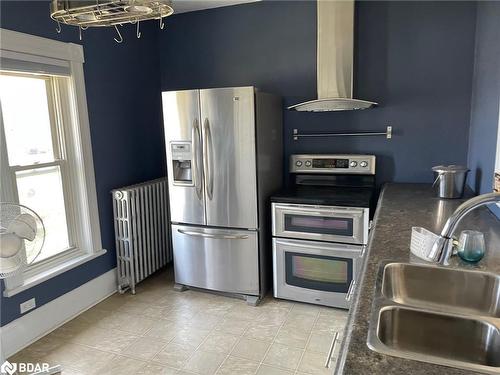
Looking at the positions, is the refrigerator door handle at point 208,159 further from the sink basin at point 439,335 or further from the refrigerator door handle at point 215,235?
the sink basin at point 439,335

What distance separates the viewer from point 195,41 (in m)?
3.57

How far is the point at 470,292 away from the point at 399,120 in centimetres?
200

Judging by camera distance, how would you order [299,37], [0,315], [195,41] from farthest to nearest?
1. [195,41]
2. [299,37]
3. [0,315]

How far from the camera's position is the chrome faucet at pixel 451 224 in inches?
46.2

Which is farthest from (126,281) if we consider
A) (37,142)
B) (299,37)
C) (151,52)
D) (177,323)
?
(299,37)

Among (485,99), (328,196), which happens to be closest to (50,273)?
(328,196)

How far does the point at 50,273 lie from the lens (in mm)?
2637

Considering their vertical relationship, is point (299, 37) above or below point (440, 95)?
above

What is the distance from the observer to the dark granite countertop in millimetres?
838

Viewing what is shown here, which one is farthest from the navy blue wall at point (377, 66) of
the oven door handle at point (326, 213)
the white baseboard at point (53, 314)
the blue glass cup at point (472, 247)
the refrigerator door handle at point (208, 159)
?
the white baseboard at point (53, 314)

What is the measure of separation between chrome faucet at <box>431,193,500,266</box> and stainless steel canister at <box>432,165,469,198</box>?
1237 millimetres

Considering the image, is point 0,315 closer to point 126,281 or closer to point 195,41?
point 126,281

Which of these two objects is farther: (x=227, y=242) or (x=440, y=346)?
(x=227, y=242)

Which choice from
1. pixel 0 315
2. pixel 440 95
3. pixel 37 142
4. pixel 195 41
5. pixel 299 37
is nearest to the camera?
pixel 0 315
